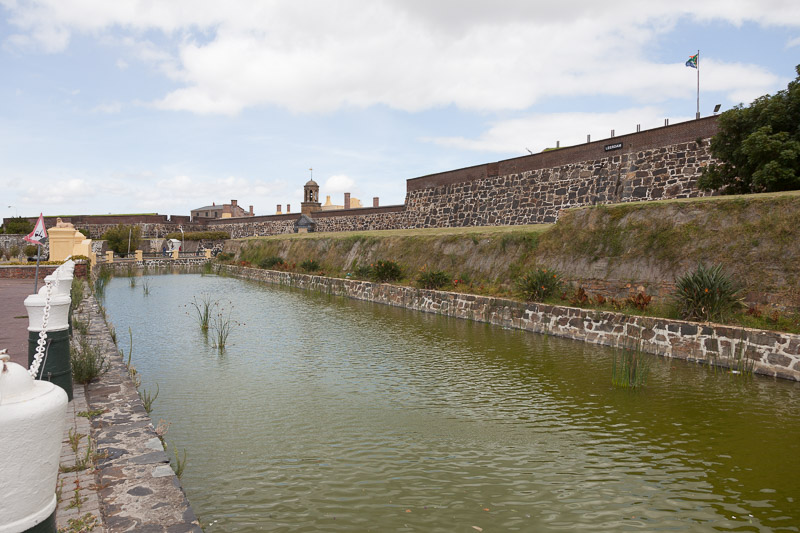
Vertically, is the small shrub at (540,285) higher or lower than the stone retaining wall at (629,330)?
higher

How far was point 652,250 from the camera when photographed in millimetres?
12711

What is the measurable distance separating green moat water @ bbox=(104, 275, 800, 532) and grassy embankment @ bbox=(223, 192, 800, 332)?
8.14 ft

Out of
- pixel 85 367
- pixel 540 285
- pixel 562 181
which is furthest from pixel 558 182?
pixel 85 367

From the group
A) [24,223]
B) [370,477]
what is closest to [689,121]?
[370,477]

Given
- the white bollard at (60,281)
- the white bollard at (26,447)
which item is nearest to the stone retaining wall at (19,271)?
the white bollard at (60,281)

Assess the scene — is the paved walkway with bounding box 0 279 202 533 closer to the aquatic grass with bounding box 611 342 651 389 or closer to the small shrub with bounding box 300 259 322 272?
the aquatic grass with bounding box 611 342 651 389

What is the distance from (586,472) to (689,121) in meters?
17.6

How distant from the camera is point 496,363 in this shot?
10055 millimetres

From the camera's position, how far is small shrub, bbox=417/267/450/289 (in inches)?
701

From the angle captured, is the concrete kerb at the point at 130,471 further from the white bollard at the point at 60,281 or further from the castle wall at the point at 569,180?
the castle wall at the point at 569,180

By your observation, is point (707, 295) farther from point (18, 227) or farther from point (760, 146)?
point (18, 227)

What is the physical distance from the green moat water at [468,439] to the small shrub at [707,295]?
1.30m

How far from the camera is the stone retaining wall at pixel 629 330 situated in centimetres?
903

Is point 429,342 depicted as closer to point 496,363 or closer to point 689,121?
point 496,363
